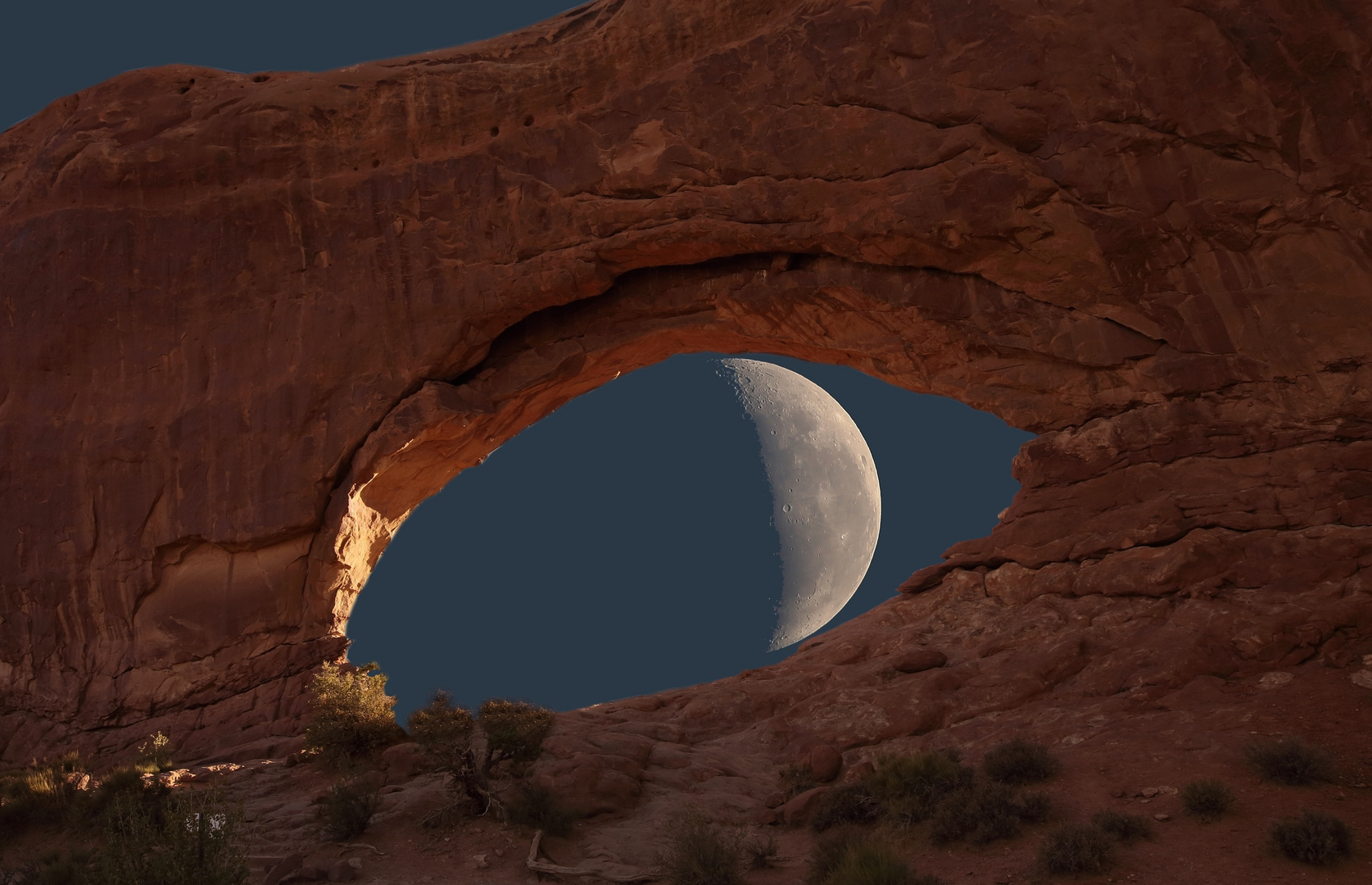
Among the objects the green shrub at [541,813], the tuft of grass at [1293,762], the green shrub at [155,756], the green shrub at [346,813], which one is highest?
the green shrub at [155,756]

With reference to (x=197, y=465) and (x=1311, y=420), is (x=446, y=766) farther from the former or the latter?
(x=1311, y=420)

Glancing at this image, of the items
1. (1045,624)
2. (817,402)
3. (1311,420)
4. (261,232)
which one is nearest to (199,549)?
(261,232)

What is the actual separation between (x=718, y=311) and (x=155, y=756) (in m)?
10.8

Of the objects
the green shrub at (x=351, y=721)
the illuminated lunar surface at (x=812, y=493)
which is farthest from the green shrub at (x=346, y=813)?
the illuminated lunar surface at (x=812, y=493)

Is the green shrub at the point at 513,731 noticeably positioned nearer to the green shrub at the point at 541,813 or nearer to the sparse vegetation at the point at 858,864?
the green shrub at the point at 541,813

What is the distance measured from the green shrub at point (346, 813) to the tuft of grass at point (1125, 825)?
24.5 ft

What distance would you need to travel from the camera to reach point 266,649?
15.9m

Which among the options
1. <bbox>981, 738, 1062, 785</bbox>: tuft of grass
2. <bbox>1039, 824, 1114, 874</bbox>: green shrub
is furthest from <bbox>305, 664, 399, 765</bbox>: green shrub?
<bbox>1039, 824, 1114, 874</bbox>: green shrub

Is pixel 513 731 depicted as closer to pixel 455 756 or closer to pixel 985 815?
pixel 455 756

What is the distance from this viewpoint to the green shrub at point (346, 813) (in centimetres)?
1037

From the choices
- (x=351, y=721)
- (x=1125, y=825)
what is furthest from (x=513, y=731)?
(x=1125, y=825)

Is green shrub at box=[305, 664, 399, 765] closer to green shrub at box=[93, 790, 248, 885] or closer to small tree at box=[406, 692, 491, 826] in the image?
small tree at box=[406, 692, 491, 826]

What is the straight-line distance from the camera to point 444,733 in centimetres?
1117

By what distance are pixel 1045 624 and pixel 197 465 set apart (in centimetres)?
1391
